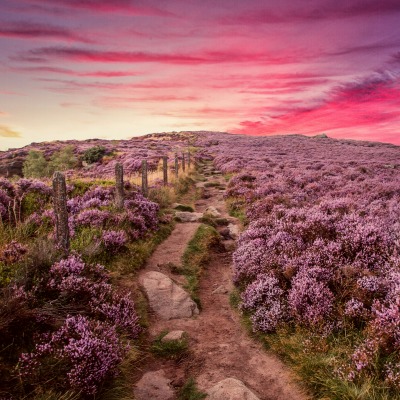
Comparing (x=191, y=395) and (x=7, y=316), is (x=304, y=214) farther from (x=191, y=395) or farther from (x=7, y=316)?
(x=7, y=316)

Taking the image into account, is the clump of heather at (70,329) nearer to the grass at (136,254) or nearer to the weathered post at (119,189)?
the grass at (136,254)

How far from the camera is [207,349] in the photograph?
5.84 m

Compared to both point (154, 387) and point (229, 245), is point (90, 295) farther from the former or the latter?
point (229, 245)

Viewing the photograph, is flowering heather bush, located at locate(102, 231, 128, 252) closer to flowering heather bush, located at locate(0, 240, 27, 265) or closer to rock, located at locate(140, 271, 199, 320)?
rock, located at locate(140, 271, 199, 320)

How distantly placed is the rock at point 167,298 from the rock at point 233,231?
447cm

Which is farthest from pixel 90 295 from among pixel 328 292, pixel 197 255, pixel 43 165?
pixel 43 165

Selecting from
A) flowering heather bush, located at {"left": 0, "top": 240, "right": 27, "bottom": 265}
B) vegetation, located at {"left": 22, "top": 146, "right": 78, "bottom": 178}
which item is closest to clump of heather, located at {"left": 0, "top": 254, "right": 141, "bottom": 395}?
flowering heather bush, located at {"left": 0, "top": 240, "right": 27, "bottom": 265}

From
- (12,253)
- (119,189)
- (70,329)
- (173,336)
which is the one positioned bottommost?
(173,336)

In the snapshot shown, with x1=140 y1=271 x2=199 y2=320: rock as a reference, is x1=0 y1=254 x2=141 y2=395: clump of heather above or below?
above

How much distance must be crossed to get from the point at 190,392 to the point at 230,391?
623 mm

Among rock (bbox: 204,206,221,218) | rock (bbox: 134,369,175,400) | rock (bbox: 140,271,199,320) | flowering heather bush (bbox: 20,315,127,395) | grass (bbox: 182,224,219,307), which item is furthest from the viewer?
rock (bbox: 204,206,221,218)

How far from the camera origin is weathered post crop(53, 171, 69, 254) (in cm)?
708

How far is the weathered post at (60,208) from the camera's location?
23.2ft

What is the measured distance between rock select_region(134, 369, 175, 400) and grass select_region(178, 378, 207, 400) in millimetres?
149
